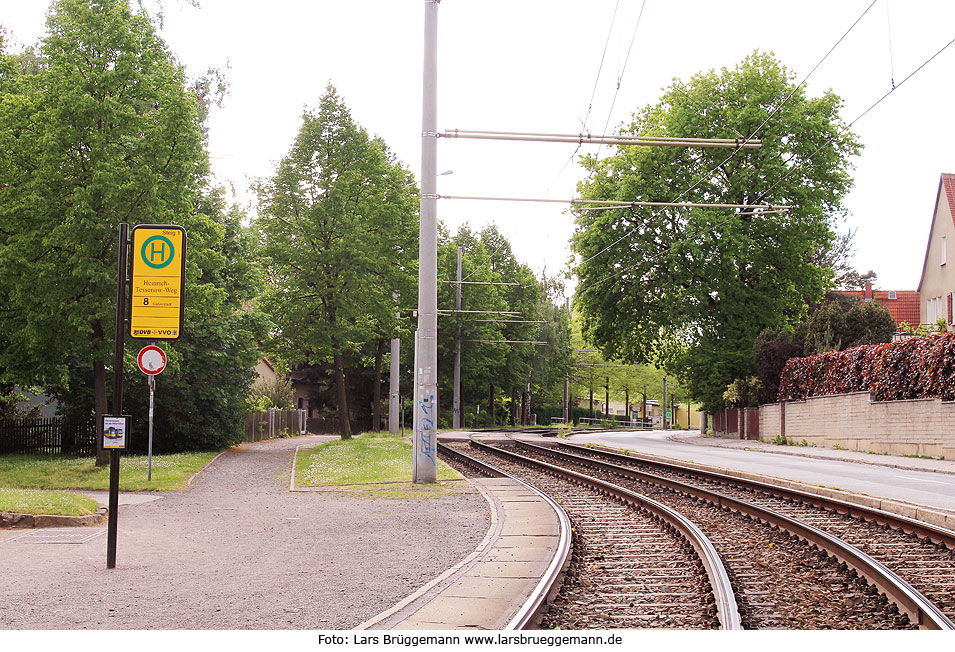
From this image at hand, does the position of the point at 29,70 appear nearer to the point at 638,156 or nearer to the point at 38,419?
the point at 38,419

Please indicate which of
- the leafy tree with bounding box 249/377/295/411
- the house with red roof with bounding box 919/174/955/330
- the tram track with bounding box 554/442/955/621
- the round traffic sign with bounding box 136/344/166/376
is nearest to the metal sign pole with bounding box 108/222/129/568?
the tram track with bounding box 554/442/955/621

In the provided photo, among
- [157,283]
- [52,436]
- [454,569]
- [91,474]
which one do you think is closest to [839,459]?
[91,474]

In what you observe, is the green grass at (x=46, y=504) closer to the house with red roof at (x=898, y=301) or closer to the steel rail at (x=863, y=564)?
the steel rail at (x=863, y=564)

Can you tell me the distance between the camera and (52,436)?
29000mm

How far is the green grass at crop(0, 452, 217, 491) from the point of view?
18.0 meters

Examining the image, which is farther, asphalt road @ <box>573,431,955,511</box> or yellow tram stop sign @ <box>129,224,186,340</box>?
asphalt road @ <box>573,431,955,511</box>

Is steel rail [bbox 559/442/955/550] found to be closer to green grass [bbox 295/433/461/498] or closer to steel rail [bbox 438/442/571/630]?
steel rail [bbox 438/442/571/630]

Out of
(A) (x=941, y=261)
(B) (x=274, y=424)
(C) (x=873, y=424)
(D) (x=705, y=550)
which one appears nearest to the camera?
(D) (x=705, y=550)

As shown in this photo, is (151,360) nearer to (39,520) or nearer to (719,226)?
(39,520)

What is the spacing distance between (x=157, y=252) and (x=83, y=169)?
1287cm

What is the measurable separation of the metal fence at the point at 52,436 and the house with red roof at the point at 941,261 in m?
37.8

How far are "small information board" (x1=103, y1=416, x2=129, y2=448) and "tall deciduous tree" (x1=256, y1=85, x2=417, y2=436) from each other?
2375 centimetres

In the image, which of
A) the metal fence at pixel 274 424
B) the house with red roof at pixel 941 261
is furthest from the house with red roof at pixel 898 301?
the metal fence at pixel 274 424
